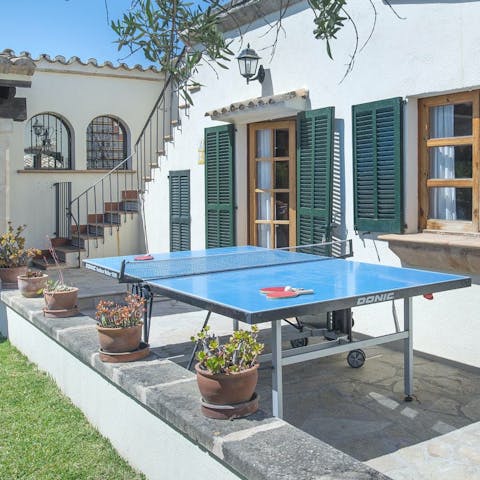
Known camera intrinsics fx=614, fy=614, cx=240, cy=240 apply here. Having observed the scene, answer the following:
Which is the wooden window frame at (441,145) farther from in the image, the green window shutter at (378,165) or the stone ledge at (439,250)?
the green window shutter at (378,165)

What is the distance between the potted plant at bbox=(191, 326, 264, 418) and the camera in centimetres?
310

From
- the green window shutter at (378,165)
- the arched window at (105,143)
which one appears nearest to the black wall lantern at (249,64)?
the green window shutter at (378,165)

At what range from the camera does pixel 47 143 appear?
13.0 metres

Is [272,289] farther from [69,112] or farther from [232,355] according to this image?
[69,112]

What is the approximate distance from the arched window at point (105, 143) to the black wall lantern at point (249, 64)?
6098 millimetres

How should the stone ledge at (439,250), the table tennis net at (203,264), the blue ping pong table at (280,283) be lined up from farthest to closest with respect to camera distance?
the stone ledge at (439,250) < the table tennis net at (203,264) < the blue ping pong table at (280,283)

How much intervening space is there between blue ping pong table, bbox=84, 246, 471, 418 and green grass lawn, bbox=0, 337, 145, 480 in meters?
1.09

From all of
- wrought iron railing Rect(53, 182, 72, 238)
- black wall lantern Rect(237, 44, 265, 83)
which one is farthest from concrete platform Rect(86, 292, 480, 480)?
wrought iron railing Rect(53, 182, 72, 238)

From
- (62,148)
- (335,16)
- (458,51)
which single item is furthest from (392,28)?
(62,148)

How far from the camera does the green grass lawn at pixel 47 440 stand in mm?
3746

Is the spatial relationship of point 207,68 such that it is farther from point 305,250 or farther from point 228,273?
point 228,273

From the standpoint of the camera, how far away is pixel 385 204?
6418mm

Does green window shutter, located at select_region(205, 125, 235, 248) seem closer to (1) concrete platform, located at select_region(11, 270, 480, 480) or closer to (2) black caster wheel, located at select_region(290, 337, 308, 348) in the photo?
(1) concrete platform, located at select_region(11, 270, 480, 480)

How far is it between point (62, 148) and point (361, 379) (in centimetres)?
970
